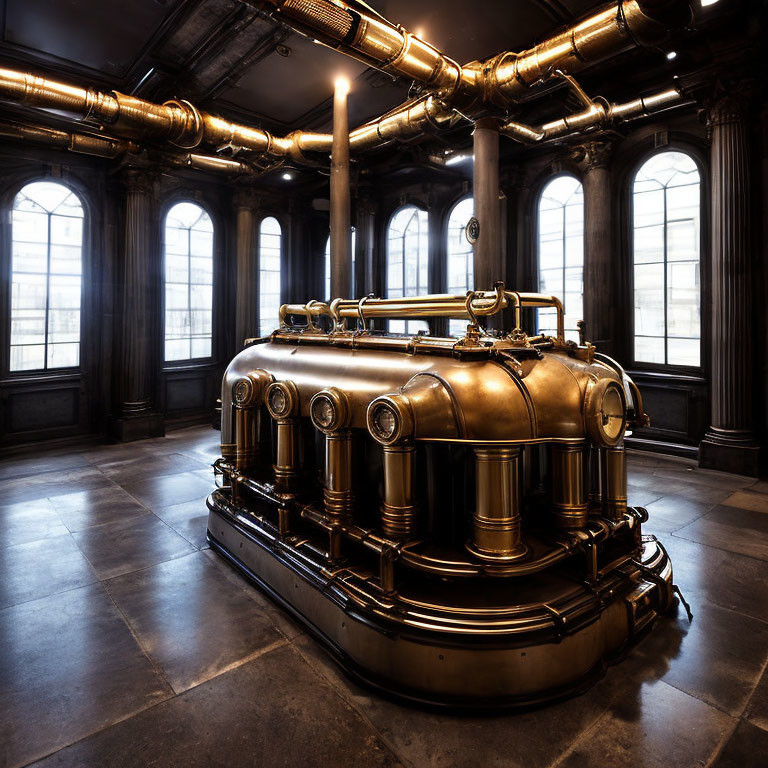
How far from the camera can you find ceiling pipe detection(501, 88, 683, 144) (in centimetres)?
554

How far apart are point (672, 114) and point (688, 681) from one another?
621 centimetres

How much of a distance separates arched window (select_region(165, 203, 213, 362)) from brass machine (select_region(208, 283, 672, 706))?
6.22 meters

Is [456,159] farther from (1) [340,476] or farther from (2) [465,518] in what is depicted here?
(2) [465,518]

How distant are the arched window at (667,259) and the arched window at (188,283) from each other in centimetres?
658

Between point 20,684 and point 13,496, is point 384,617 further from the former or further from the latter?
point 13,496

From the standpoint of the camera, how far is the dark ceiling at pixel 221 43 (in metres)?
4.57

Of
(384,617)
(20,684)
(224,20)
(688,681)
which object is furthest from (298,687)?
(224,20)

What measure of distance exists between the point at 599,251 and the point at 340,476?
5403 millimetres

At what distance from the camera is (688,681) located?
204cm

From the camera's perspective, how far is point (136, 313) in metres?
7.27

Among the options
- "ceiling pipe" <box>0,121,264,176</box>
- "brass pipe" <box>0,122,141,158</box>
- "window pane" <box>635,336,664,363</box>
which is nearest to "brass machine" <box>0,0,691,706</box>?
"window pane" <box>635,336,664,363</box>

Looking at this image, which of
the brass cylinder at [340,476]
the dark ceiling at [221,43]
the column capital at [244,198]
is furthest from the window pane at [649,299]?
the column capital at [244,198]

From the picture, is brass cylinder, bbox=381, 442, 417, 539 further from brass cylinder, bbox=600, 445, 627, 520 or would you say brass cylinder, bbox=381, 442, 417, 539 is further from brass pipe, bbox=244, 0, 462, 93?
brass pipe, bbox=244, 0, 462, 93

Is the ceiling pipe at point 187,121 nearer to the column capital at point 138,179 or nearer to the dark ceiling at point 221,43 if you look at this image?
the dark ceiling at point 221,43
